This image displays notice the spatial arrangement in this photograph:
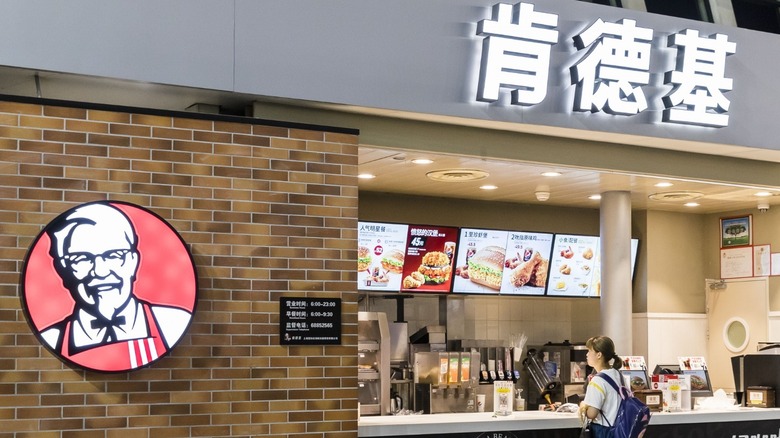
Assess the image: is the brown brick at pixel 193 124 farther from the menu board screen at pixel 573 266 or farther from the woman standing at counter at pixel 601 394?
the menu board screen at pixel 573 266

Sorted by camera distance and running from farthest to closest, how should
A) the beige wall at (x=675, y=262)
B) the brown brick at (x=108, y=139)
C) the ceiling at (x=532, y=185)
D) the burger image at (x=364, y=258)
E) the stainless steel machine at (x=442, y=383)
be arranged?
the beige wall at (x=675, y=262) → the burger image at (x=364, y=258) → the stainless steel machine at (x=442, y=383) → the ceiling at (x=532, y=185) → the brown brick at (x=108, y=139)

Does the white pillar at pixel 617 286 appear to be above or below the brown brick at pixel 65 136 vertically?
below

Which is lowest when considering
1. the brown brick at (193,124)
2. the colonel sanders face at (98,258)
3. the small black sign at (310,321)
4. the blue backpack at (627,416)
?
the blue backpack at (627,416)

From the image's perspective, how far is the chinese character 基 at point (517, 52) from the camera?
6621mm

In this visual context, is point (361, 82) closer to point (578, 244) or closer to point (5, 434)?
point (5, 434)

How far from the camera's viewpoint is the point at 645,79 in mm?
7324

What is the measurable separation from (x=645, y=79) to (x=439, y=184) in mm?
2100

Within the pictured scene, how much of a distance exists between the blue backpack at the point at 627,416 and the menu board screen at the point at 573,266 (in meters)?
3.74

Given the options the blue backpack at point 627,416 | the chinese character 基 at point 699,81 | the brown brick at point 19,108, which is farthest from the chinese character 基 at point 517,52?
the brown brick at point 19,108

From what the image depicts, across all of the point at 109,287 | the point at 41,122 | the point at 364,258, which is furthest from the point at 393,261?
the point at 41,122

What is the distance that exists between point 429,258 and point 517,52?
3146mm

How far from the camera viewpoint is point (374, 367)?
8172 mm

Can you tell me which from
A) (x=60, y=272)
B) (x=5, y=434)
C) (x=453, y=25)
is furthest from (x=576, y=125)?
(x=5, y=434)

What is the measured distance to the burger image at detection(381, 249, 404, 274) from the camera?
9.18m
